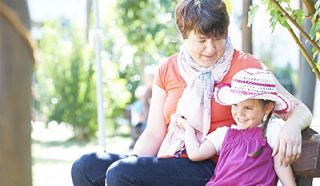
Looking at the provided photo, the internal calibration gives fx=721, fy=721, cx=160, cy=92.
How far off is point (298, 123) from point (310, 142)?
9 cm

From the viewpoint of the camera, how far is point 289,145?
279 cm

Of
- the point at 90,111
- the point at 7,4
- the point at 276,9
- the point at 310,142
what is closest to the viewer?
the point at 7,4

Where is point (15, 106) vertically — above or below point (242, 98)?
above

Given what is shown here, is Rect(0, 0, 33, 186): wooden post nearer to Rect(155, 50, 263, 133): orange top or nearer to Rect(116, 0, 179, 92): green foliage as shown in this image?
Rect(155, 50, 263, 133): orange top

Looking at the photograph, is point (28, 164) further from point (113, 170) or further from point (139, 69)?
point (139, 69)

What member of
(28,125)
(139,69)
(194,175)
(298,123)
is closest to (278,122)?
(298,123)

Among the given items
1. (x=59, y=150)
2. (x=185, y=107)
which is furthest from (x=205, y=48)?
(x=59, y=150)

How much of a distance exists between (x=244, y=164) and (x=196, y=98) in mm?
424

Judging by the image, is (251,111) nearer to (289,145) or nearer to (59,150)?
(289,145)

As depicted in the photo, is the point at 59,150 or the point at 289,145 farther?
the point at 59,150

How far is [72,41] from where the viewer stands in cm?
1319

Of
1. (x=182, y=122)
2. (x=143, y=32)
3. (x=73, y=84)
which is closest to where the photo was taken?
(x=182, y=122)

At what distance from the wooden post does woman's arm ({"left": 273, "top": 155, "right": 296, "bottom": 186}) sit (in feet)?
5.09

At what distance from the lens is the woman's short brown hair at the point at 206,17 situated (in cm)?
316
